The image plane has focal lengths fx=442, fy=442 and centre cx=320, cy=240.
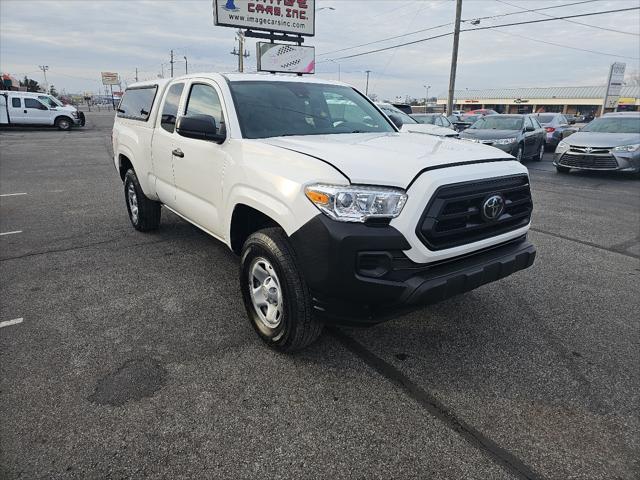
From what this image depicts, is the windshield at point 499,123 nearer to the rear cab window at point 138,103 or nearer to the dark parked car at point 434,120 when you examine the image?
the dark parked car at point 434,120

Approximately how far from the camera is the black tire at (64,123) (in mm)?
25938

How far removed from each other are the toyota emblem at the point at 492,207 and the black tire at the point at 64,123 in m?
29.0

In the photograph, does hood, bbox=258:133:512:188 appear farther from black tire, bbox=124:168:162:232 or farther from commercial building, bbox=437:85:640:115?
commercial building, bbox=437:85:640:115

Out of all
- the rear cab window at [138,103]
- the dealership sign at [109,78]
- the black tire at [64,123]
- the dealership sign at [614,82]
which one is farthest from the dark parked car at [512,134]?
the dealership sign at [109,78]

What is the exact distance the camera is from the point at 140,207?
570 cm

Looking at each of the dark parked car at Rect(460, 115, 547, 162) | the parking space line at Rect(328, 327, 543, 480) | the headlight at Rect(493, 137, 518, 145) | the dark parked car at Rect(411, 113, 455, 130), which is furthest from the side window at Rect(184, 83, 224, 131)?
the dark parked car at Rect(411, 113, 455, 130)

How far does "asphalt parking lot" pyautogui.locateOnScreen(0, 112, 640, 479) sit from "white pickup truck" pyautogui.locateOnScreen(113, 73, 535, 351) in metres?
0.48

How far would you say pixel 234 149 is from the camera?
3295mm

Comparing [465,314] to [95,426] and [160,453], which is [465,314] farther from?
[95,426]

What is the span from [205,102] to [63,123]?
2683 centimetres

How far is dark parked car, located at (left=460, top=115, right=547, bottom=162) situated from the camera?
12555 mm

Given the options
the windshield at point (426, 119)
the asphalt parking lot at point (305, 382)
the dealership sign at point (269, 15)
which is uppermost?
the dealership sign at point (269, 15)

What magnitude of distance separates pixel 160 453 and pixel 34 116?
28.8m

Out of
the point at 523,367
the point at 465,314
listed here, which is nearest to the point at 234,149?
the point at 465,314
